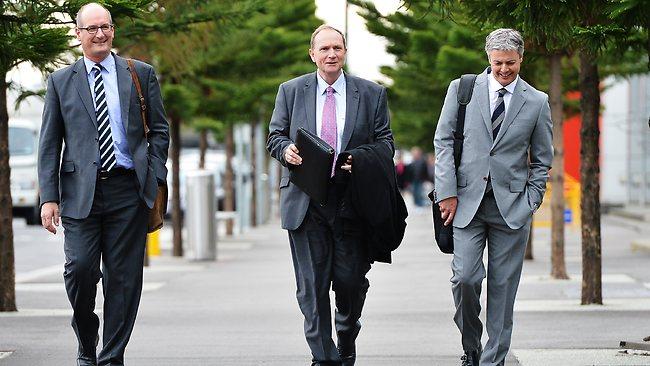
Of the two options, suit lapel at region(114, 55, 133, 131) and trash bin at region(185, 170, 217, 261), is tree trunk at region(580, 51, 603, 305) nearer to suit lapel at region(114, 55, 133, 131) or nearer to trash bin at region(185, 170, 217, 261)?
suit lapel at region(114, 55, 133, 131)

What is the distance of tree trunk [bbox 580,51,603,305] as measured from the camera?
12.4 m

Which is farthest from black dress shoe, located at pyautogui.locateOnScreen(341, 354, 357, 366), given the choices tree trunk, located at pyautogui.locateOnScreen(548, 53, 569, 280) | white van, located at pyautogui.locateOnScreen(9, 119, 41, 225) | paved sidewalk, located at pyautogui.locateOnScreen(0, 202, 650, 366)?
white van, located at pyautogui.locateOnScreen(9, 119, 41, 225)

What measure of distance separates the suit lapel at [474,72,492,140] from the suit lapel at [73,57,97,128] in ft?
6.57

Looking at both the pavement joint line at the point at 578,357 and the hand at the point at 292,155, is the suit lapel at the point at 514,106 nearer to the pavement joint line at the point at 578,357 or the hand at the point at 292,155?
the hand at the point at 292,155

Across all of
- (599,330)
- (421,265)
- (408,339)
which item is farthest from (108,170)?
(421,265)

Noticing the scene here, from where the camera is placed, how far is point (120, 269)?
7.91 metres

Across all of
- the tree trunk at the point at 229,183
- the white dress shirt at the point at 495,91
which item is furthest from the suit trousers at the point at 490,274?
the tree trunk at the point at 229,183

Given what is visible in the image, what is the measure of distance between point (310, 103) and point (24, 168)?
27752mm

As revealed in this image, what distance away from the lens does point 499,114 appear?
7902mm

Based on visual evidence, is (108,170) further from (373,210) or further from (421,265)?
(421,265)

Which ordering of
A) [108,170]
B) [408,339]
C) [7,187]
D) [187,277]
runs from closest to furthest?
1. [108,170]
2. [408,339]
3. [7,187]
4. [187,277]

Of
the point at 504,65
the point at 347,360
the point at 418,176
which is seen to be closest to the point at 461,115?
the point at 504,65

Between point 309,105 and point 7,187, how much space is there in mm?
5579

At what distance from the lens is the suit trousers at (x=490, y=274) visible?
7.79 meters
